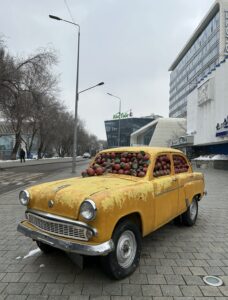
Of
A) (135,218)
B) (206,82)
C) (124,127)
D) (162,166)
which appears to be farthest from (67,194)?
(124,127)

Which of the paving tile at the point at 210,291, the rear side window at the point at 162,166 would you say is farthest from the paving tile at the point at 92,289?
the rear side window at the point at 162,166

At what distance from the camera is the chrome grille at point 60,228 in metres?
3.58

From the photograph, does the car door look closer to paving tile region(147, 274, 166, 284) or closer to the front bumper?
paving tile region(147, 274, 166, 284)

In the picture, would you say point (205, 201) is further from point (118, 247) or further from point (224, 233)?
point (118, 247)

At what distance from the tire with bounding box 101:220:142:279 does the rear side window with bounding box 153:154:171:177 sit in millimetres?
1256

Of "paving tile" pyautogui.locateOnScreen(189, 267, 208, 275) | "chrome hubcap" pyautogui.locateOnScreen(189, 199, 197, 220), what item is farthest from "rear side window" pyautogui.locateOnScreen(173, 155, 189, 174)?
"paving tile" pyautogui.locateOnScreen(189, 267, 208, 275)

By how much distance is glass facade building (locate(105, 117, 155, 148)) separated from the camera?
101188 mm

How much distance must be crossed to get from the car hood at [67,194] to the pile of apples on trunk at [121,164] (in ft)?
1.17

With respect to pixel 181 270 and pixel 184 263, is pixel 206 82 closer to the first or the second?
pixel 184 263

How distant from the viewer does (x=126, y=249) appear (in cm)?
398

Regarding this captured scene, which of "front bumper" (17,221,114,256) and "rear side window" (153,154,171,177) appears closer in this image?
"front bumper" (17,221,114,256)

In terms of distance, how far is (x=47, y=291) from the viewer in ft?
11.4

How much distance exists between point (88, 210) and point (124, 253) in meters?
0.91

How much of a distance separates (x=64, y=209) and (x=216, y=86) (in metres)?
27.4
